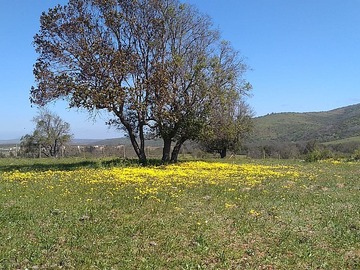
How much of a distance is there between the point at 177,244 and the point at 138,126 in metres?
20.3

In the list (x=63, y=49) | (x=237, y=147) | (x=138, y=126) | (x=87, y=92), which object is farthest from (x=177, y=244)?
(x=237, y=147)

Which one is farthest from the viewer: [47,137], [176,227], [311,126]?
[311,126]

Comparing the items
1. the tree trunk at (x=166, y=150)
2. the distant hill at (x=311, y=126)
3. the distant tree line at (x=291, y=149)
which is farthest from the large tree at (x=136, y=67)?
the distant hill at (x=311, y=126)

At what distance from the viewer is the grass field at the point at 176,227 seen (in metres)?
7.14

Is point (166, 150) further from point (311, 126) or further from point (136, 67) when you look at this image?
point (311, 126)

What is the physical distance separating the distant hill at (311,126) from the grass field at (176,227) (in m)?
62.7

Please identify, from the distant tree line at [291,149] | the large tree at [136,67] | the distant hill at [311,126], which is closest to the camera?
the large tree at [136,67]

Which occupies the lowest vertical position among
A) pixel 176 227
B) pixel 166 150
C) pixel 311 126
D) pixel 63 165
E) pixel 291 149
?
pixel 176 227

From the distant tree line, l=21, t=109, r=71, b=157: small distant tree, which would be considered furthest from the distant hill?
l=21, t=109, r=71, b=157: small distant tree

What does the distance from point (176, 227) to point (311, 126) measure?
11163 cm

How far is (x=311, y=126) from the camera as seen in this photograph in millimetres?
113562

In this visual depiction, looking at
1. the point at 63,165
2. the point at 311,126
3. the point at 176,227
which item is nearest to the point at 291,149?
the point at 63,165

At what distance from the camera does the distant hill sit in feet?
293

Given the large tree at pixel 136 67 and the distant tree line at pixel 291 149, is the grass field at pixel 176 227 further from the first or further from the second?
the distant tree line at pixel 291 149
